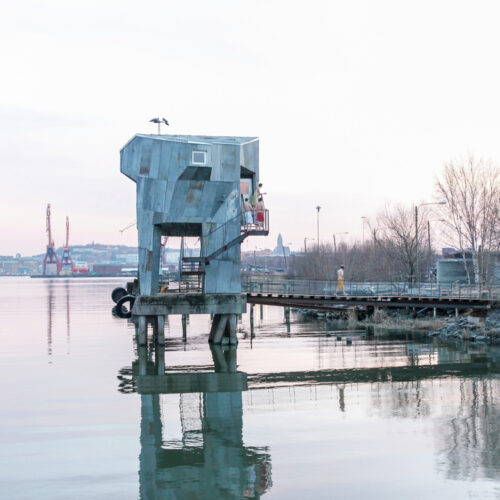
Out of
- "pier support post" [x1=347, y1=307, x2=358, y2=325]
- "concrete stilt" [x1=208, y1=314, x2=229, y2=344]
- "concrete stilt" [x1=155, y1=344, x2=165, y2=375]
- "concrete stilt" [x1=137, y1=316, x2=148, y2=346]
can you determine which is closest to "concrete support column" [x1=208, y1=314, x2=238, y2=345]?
"concrete stilt" [x1=208, y1=314, x2=229, y2=344]

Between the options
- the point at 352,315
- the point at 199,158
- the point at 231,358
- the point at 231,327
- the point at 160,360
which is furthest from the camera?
the point at 352,315

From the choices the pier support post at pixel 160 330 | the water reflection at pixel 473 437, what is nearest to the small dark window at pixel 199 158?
the pier support post at pixel 160 330

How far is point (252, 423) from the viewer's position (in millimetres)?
23984

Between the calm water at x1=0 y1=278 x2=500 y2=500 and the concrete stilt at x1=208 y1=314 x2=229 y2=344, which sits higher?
the concrete stilt at x1=208 y1=314 x2=229 y2=344

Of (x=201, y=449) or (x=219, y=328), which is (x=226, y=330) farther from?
(x=201, y=449)

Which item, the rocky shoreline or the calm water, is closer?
the calm water

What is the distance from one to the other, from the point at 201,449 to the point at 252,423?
133 inches

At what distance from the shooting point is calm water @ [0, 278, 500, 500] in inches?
699

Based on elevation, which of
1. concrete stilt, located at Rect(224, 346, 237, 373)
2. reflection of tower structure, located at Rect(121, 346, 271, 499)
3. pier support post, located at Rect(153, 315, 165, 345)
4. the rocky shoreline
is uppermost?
pier support post, located at Rect(153, 315, 165, 345)

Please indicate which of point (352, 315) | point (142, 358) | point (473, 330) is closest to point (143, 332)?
point (142, 358)

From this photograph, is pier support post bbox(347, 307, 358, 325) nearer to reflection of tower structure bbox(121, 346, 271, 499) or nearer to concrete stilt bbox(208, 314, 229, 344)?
concrete stilt bbox(208, 314, 229, 344)

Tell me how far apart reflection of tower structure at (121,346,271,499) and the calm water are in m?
0.05

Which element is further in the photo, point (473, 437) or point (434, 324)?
point (434, 324)

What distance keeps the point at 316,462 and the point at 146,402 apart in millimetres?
10071
